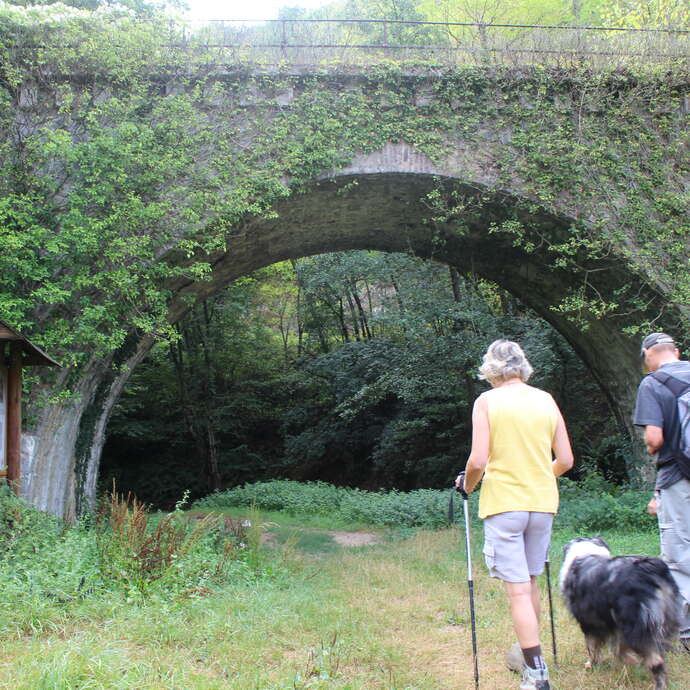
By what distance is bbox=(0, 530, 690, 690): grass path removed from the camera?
304 cm

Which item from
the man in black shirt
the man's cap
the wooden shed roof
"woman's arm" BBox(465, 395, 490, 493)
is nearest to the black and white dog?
the man in black shirt

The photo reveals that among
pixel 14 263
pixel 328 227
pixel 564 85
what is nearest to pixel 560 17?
pixel 564 85

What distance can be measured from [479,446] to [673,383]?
1.39 meters

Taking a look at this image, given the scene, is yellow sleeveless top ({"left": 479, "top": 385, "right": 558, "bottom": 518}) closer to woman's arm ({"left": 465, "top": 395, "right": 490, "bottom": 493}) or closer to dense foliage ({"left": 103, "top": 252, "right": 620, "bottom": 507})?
woman's arm ({"left": 465, "top": 395, "right": 490, "bottom": 493})

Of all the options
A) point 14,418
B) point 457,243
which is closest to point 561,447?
point 14,418

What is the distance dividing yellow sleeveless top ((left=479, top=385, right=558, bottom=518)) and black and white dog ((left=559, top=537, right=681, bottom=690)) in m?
0.45

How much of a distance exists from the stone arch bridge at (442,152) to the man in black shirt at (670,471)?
5.18m

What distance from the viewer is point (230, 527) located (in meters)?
6.92

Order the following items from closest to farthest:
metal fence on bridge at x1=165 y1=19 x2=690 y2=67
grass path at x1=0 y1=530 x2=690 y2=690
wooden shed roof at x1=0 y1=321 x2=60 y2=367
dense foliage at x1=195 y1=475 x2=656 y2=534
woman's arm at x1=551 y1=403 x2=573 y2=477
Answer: grass path at x1=0 y1=530 x2=690 y2=690 → woman's arm at x1=551 y1=403 x2=573 y2=477 → wooden shed roof at x1=0 y1=321 x2=60 y2=367 → dense foliage at x1=195 y1=475 x2=656 y2=534 → metal fence on bridge at x1=165 y1=19 x2=690 y2=67

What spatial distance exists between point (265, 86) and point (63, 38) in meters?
2.66

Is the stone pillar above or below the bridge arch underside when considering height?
below

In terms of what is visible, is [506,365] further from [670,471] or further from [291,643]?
[291,643]

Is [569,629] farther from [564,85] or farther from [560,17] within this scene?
[560,17]

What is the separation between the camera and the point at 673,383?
3.53m
